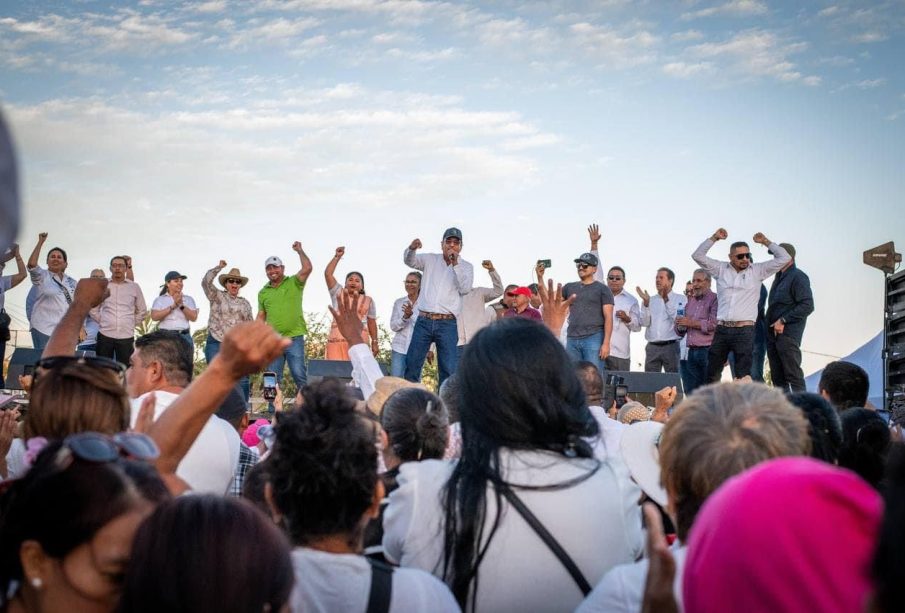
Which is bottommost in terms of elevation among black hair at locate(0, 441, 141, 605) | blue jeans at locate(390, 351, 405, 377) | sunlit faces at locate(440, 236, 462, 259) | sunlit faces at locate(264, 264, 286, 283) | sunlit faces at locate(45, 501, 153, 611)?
blue jeans at locate(390, 351, 405, 377)

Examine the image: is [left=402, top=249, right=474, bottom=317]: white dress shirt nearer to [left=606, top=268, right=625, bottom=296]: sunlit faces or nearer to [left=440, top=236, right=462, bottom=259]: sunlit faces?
[left=440, top=236, right=462, bottom=259]: sunlit faces

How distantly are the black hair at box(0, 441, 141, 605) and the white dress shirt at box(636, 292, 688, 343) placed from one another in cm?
1261

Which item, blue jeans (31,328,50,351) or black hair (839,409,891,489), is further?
blue jeans (31,328,50,351)

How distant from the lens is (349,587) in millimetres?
2213

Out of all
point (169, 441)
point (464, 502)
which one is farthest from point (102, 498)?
point (464, 502)

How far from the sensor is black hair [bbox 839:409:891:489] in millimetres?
3996

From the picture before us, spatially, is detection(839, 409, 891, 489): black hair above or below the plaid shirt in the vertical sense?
above

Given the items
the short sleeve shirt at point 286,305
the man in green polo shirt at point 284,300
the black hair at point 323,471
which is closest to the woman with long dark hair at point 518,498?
the black hair at point 323,471

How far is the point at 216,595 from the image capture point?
5.46ft

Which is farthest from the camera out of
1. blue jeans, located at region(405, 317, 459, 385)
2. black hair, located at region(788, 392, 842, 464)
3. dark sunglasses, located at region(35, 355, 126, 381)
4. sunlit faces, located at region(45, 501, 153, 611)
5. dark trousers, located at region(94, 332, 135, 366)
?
dark trousers, located at region(94, 332, 135, 366)

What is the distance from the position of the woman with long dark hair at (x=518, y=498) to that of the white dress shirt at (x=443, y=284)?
8.82 meters

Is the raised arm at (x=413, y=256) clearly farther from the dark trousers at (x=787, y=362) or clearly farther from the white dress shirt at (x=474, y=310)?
the dark trousers at (x=787, y=362)

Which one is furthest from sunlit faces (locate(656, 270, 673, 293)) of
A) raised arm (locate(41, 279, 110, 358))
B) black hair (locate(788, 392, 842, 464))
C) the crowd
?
raised arm (locate(41, 279, 110, 358))

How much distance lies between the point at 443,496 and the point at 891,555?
1.84m
